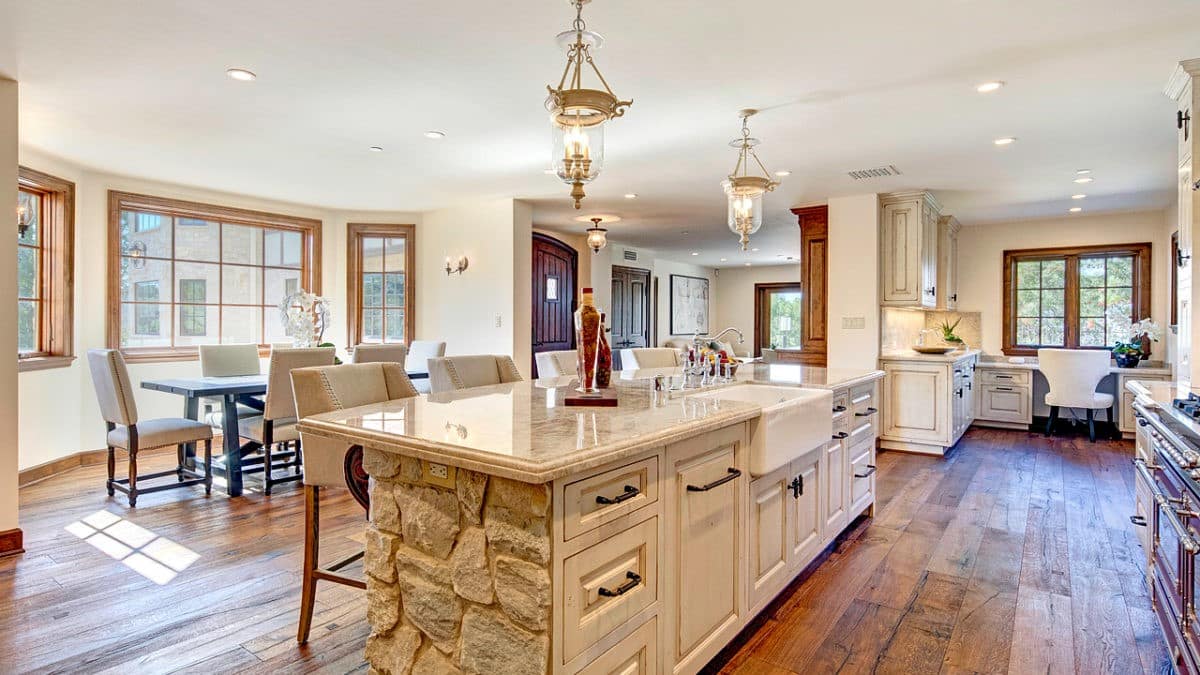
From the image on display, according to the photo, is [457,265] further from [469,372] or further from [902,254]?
[902,254]

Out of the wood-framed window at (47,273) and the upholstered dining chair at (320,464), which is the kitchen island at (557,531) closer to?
the upholstered dining chair at (320,464)

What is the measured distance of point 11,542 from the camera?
3006 mm

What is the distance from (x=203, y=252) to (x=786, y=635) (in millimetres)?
5939

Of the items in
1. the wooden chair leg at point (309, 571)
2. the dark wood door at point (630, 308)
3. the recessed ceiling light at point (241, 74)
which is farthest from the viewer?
the dark wood door at point (630, 308)

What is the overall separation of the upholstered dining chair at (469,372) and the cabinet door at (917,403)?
146 inches

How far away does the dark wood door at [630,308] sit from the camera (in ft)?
30.5

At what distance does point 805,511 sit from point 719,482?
90 centimetres

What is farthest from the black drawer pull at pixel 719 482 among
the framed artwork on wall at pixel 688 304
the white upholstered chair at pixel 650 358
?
the framed artwork on wall at pixel 688 304

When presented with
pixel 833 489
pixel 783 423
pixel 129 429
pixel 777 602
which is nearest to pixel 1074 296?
pixel 833 489

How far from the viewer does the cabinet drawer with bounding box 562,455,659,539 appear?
4.50 ft

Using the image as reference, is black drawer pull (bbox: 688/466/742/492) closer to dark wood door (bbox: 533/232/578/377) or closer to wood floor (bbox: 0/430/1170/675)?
wood floor (bbox: 0/430/1170/675)

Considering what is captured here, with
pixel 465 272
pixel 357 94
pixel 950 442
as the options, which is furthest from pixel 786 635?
pixel 465 272

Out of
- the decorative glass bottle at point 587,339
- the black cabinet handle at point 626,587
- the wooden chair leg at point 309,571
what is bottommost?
the wooden chair leg at point 309,571

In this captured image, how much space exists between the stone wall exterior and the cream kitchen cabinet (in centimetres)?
508
